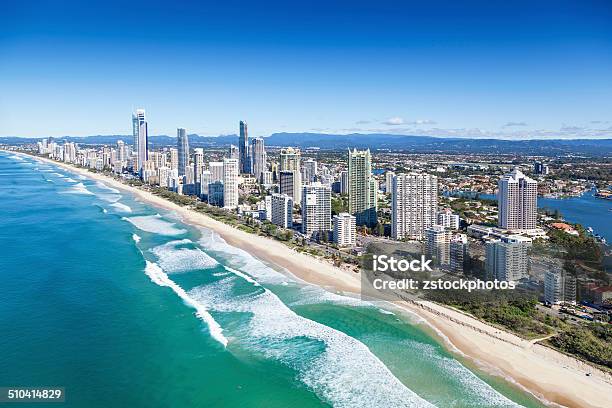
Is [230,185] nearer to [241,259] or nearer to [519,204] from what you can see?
[241,259]

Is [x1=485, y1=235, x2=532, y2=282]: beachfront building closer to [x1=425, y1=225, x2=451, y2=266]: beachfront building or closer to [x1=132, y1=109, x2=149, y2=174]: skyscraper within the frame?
[x1=425, y1=225, x2=451, y2=266]: beachfront building

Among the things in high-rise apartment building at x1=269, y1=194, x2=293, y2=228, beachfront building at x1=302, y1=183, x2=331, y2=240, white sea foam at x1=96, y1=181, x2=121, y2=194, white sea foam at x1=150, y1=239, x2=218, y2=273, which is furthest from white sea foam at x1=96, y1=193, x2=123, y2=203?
beachfront building at x1=302, y1=183, x2=331, y2=240

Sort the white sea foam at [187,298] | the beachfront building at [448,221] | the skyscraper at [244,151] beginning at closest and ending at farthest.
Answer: the white sea foam at [187,298] → the beachfront building at [448,221] → the skyscraper at [244,151]

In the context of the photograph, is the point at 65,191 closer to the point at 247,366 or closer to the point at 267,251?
the point at 267,251

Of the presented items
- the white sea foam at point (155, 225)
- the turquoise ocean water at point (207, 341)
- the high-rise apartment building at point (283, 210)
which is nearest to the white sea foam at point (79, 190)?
the white sea foam at point (155, 225)

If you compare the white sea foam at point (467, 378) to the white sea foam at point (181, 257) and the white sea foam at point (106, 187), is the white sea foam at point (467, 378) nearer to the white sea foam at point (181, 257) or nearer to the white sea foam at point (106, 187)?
the white sea foam at point (181, 257)

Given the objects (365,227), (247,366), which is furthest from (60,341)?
(365,227)

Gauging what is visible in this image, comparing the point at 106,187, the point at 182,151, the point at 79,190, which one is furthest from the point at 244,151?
the point at 79,190
